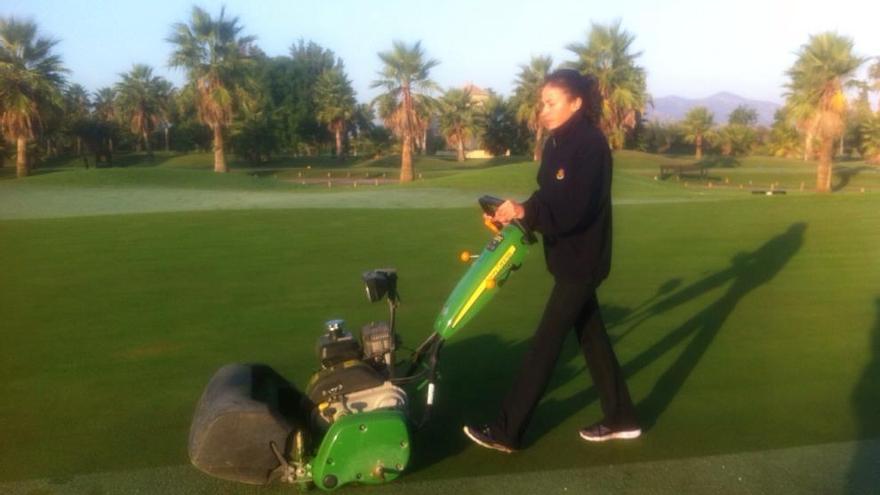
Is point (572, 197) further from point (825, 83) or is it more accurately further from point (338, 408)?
point (825, 83)

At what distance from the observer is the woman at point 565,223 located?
470 cm

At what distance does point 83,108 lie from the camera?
278 ft

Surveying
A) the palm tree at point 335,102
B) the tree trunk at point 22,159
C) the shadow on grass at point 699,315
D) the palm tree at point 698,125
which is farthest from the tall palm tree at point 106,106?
the shadow on grass at point 699,315

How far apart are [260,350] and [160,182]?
1427 inches

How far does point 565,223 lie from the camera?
15.4ft

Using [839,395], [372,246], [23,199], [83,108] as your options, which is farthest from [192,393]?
[83,108]

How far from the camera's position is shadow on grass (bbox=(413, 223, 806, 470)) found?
543 cm

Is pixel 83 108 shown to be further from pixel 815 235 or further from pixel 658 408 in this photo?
pixel 658 408

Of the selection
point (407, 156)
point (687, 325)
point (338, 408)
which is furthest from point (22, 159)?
point (338, 408)

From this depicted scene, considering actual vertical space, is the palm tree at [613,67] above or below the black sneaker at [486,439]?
above

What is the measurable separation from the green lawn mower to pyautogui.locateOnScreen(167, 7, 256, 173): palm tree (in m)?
50.3

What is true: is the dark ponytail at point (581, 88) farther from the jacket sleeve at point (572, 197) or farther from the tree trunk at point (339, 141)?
the tree trunk at point (339, 141)

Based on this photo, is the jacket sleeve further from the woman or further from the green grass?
the green grass

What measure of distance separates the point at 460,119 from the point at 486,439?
3141 inches
